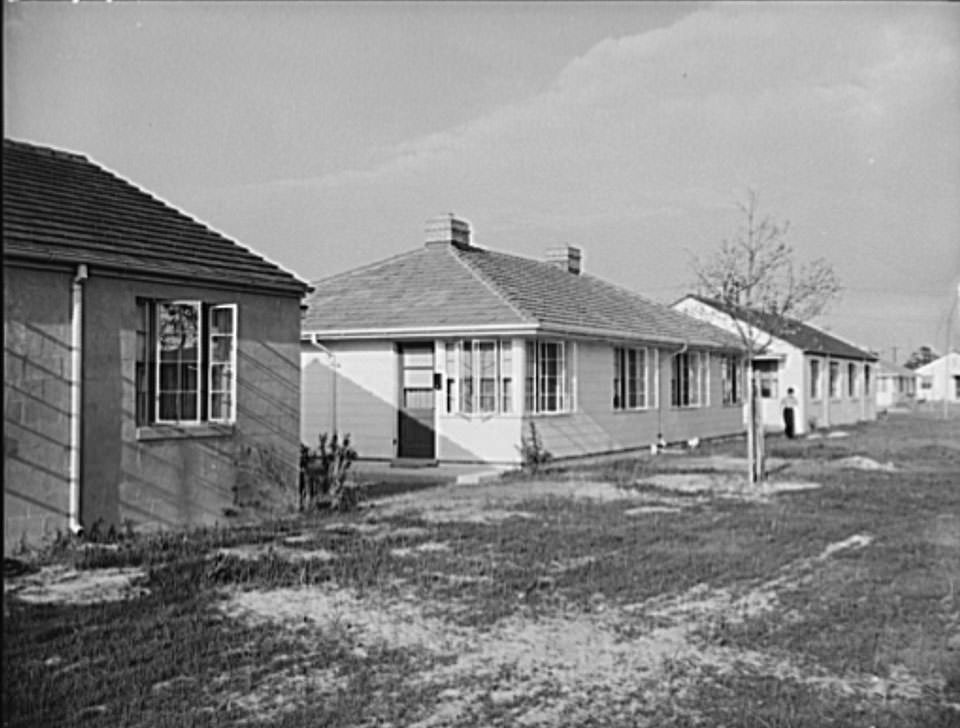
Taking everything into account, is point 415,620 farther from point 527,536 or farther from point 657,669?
point 527,536

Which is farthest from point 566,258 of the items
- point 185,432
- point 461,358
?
point 185,432

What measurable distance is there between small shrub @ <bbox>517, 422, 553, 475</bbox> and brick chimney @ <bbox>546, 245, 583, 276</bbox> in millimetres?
2442

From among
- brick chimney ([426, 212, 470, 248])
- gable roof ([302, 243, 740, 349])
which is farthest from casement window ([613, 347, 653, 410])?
brick chimney ([426, 212, 470, 248])

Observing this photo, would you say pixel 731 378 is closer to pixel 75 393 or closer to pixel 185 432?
pixel 185 432

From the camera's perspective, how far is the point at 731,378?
25.0m

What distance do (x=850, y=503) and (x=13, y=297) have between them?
802cm

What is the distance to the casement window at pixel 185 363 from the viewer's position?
7.72 metres

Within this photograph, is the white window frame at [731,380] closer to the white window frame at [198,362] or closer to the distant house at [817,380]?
the distant house at [817,380]

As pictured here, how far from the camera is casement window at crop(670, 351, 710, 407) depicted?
69.5ft

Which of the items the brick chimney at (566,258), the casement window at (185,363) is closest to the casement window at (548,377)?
the brick chimney at (566,258)

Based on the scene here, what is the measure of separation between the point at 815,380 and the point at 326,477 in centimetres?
2178

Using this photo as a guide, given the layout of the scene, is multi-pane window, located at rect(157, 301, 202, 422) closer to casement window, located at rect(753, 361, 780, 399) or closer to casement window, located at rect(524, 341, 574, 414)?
casement window, located at rect(524, 341, 574, 414)

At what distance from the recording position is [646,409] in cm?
1947

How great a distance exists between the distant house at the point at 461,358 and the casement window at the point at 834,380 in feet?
47.5
